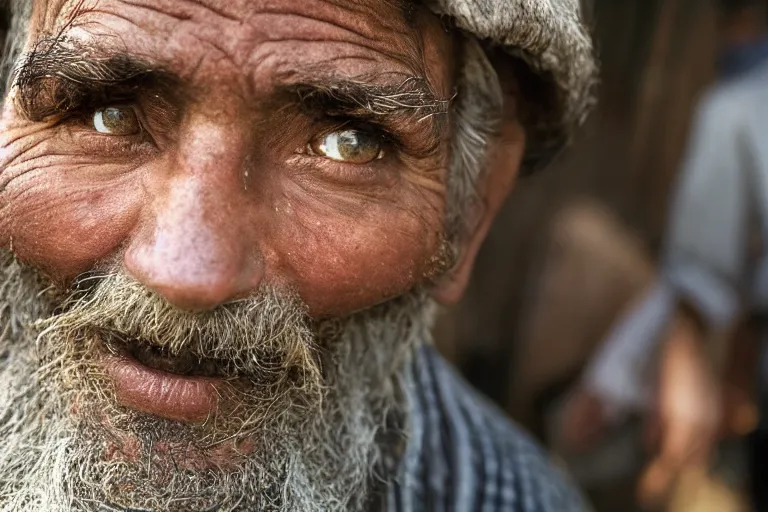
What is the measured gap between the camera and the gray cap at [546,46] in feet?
4.28

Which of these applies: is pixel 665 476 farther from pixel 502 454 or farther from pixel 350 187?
pixel 350 187

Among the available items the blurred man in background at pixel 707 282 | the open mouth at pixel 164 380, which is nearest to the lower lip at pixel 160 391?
the open mouth at pixel 164 380

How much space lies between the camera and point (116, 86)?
1.22m

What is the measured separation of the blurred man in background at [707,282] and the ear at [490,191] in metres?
1.70

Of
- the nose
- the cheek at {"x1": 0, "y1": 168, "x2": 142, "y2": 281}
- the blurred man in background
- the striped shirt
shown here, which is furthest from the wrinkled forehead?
the blurred man in background

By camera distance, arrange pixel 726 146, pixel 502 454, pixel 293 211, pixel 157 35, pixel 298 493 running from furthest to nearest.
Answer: pixel 726 146
pixel 502 454
pixel 298 493
pixel 293 211
pixel 157 35

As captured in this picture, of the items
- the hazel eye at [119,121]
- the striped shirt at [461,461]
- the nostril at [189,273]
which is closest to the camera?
the nostril at [189,273]

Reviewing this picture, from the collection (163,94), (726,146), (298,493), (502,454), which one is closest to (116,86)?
(163,94)

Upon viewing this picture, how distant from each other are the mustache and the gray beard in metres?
0.01

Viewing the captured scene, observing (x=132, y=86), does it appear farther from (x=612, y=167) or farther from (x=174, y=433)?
(x=612, y=167)

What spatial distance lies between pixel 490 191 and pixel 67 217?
2.75 feet

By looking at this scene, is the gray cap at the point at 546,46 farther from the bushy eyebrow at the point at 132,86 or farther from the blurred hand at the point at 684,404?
the blurred hand at the point at 684,404

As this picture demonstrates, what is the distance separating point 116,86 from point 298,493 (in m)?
0.75

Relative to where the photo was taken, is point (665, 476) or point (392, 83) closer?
point (392, 83)
